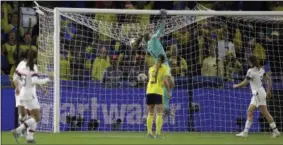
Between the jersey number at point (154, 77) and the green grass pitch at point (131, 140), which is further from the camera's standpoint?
the jersey number at point (154, 77)

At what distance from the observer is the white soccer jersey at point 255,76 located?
20.0 meters

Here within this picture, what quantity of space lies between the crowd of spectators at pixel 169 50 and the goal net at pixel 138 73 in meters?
0.03

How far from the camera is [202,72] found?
24.1m

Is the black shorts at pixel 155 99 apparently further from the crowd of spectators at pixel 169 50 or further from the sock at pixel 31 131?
the crowd of spectators at pixel 169 50

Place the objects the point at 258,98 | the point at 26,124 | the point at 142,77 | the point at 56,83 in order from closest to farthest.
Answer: the point at 26,124
the point at 258,98
the point at 56,83
the point at 142,77

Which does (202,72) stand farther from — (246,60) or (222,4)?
(222,4)

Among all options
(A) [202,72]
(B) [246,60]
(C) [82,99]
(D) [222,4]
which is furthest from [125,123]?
(D) [222,4]

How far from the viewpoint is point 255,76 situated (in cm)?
2002

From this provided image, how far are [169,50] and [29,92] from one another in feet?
32.3

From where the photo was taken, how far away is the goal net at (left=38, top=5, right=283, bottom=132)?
2306 cm

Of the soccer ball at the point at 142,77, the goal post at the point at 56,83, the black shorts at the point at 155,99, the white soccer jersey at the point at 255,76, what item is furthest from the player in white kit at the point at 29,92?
the soccer ball at the point at 142,77

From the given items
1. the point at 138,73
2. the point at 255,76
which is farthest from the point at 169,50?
the point at 255,76

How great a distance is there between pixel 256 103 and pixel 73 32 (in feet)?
25.0

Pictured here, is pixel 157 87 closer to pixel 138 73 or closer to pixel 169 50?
pixel 138 73
